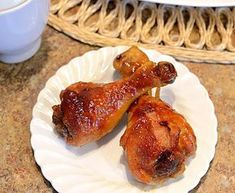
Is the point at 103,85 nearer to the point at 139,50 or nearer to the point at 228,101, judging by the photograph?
the point at 139,50

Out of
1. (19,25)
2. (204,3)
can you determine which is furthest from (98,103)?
(204,3)

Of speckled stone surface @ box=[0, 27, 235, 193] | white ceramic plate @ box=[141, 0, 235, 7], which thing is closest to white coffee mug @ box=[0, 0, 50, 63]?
speckled stone surface @ box=[0, 27, 235, 193]

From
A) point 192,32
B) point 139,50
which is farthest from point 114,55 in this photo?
point 192,32

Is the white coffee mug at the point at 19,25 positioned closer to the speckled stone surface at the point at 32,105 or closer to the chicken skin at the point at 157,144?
the speckled stone surface at the point at 32,105

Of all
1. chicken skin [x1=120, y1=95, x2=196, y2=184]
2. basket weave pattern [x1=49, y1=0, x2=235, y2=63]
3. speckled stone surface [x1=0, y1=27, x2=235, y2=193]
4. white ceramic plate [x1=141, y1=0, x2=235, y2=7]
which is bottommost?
speckled stone surface [x1=0, y1=27, x2=235, y2=193]

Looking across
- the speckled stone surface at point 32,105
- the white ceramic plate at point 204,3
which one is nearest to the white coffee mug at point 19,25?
the speckled stone surface at point 32,105

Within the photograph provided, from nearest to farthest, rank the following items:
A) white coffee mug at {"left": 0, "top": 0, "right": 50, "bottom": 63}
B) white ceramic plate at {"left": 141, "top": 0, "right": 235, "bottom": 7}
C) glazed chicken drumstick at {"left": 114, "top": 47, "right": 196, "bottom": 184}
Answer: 1. glazed chicken drumstick at {"left": 114, "top": 47, "right": 196, "bottom": 184}
2. white coffee mug at {"left": 0, "top": 0, "right": 50, "bottom": 63}
3. white ceramic plate at {"left": 141, "top": 0, "right": 235, "bottom": 7}

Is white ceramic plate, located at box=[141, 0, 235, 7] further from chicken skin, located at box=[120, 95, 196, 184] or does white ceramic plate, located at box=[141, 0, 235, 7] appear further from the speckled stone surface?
chicken skin, located at box=[120, 95, 196, 184]
